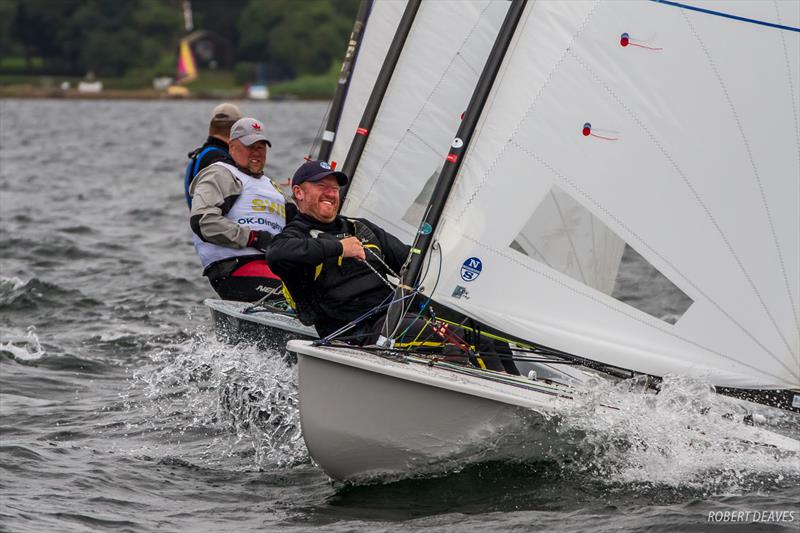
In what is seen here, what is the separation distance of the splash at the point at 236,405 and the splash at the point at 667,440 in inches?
52.1

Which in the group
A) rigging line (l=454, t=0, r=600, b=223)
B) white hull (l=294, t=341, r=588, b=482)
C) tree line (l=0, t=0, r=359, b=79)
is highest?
tree line (l=0, t=0, r=359, b=79)

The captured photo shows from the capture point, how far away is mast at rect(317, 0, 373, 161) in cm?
809

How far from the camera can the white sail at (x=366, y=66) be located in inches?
309

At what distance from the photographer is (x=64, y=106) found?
204 feet

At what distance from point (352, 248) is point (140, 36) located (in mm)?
82532

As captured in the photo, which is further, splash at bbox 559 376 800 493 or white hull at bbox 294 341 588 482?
splash at bbox 559 376 800 493

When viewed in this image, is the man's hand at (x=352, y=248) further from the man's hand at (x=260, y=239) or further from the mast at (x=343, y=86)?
the mast at (x=343, y=86)

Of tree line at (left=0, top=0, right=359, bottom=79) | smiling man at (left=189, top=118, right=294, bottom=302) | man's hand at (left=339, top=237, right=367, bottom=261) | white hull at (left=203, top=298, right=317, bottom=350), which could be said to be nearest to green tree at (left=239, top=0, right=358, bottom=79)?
tree line at (left=0, top=0, right=359, bottom=79)

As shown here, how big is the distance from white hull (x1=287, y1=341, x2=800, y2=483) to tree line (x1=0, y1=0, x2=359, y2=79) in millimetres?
76802

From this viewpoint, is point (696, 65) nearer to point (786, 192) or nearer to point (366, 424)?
point (786, 192)

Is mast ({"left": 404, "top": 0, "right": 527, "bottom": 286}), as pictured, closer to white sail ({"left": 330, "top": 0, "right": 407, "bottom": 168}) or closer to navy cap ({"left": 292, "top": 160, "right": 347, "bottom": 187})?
navy cap ({"left": 292, "top": 160, "right": 347, "bottom": 187})

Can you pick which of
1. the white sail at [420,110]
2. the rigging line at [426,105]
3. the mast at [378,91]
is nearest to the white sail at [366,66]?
the mast at [378,91]

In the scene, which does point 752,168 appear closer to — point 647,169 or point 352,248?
point 647,169

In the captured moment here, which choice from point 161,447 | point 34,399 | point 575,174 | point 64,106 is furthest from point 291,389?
point 64,106
